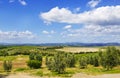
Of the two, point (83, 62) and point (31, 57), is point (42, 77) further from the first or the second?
point (31, 57)

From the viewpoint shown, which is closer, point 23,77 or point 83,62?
point 23,77

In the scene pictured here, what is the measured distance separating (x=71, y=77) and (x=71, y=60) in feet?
196

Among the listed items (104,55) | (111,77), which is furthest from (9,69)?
(111,77)

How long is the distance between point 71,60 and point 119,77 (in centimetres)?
6425

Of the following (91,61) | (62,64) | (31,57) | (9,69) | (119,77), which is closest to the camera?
(119,77)

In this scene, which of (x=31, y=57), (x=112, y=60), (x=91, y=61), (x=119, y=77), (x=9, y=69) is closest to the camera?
(x=119, y=77)

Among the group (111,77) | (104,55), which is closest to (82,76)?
(111,77)

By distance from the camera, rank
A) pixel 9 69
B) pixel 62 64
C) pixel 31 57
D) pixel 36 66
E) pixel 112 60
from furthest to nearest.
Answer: pixel 31 57 < pixel 36 66 < pixel 9 69 < pixel 112 60 < pixel 62 64

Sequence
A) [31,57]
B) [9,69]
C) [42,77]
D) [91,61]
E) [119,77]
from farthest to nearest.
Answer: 1. [31,57]
2. [91,61]
3. [9,69]
4. [42,77]
5. [119,77]

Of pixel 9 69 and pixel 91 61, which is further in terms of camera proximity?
pixel 91 61

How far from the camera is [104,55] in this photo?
401 ft

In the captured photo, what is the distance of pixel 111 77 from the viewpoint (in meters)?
93.0

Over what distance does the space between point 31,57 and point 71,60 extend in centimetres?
3726

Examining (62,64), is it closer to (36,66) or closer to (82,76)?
(82,76)
